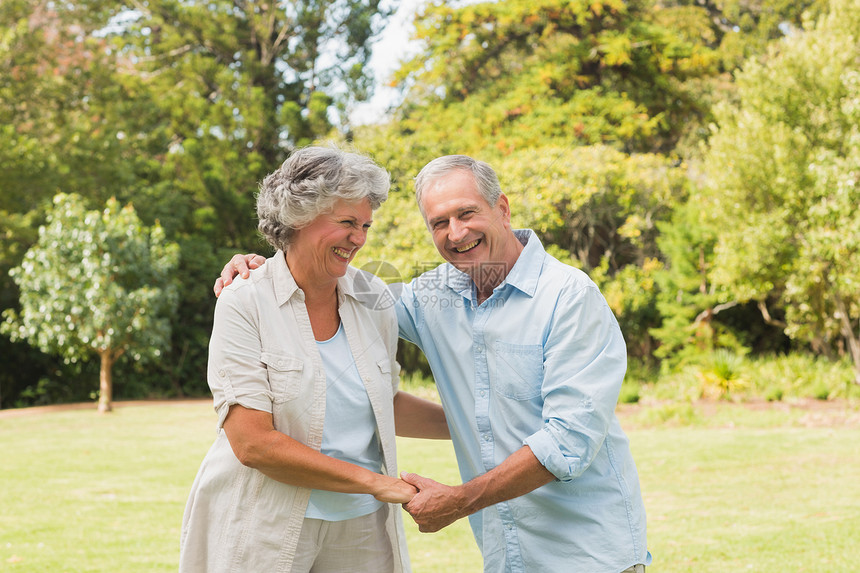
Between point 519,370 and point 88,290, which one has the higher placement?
point 88,290

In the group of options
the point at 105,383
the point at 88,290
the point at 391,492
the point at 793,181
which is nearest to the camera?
the point at 391,492

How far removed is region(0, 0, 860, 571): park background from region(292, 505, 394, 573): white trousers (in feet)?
9.32

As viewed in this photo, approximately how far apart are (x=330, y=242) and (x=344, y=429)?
512 mm

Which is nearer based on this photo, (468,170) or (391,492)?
(391,492)

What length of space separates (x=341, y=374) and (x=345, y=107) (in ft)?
59.8

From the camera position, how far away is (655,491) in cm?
717

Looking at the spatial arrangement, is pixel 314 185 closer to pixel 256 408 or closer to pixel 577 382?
pixel 256 408

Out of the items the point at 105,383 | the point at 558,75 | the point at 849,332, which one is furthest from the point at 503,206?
the point at 558,75

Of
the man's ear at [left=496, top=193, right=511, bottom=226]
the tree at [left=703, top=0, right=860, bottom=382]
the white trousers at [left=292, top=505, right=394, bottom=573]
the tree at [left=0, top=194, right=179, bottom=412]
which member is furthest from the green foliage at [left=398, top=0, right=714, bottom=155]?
the white trousers at [left=292, top=505, right=394, bottom=573]

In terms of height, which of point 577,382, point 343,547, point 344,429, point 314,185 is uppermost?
point 314,185

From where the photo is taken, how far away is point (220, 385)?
199 cm

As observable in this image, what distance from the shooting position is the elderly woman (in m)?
2.00

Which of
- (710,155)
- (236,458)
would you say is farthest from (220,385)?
(710,155)

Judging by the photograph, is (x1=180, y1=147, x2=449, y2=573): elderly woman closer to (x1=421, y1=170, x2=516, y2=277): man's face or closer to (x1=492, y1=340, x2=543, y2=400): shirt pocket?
(x1=421, y1=170, x2=516, y2=277): man's face
